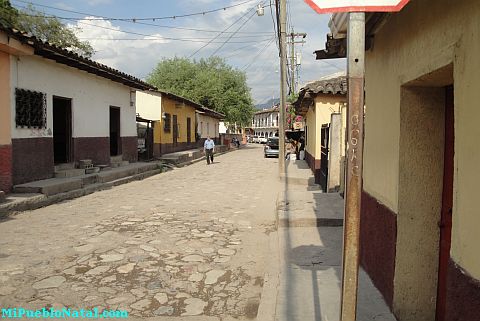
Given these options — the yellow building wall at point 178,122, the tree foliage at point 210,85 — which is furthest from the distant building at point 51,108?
the tree foliage at point 210,85

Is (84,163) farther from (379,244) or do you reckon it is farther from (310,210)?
(379,244)

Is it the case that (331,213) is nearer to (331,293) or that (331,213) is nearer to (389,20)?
(331,293)

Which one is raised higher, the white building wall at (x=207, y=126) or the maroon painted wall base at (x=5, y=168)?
the white building wall at (x=207, y=126)

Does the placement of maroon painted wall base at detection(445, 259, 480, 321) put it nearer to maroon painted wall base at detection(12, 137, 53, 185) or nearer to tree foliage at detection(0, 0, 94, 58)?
maroon painted wall base at detection(12, 137, 53, 185)

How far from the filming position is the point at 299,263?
17.4ft

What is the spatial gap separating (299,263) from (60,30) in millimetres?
30297

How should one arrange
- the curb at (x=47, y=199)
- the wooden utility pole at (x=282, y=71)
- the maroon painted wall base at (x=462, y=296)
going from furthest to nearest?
1. the wooden utility pole at (x=282, y=71)
2. the curb at (x=47, y=199)
3. the maroon painted wall base at (x=462, y=296)

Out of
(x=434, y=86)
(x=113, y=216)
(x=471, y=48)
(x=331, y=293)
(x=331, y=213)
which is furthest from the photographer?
(x=113, y=216)

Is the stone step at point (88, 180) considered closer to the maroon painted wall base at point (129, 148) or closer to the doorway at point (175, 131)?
the maroon painted wall base at point (129, 148)

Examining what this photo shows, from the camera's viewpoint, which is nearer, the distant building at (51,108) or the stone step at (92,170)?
the distant building at (51,108)

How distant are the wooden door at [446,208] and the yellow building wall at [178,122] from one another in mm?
20248

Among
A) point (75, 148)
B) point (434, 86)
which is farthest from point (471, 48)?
point (75, 148)

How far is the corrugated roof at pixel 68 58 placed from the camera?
8.99 m

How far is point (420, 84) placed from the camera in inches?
127
